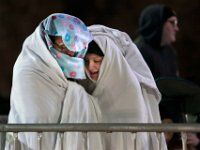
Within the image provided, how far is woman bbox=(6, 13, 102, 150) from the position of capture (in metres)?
3.88

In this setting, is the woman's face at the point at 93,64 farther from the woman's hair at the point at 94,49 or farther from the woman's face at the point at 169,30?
the woman's face at the point at 169,30

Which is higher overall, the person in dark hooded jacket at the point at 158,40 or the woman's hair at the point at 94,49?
the woman's hair at the point at 94,49

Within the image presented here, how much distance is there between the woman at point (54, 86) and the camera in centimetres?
388

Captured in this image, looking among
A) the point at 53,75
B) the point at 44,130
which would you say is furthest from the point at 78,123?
the point at 53,75

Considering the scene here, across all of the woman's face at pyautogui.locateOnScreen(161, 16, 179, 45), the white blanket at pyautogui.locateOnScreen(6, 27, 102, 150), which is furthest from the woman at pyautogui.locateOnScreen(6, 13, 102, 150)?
the woman's face at pyautogui.locateOnScreen(161, 16, 179, 45)

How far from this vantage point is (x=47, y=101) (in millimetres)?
3934

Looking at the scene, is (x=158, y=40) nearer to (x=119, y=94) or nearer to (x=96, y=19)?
(x=119, y=94)

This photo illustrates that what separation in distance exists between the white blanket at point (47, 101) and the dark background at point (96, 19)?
443 cm

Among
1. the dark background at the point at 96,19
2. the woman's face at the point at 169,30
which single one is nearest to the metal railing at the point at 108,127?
the woman's face at the point at 169,30

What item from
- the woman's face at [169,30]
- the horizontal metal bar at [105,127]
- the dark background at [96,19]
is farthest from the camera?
the dark background at [96,19]

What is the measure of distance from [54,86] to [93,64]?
0.24 metres

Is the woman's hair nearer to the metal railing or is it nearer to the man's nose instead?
the man's nose

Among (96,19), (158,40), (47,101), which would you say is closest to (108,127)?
(47,101)

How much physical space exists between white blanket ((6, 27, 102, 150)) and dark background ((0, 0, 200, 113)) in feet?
14.5
